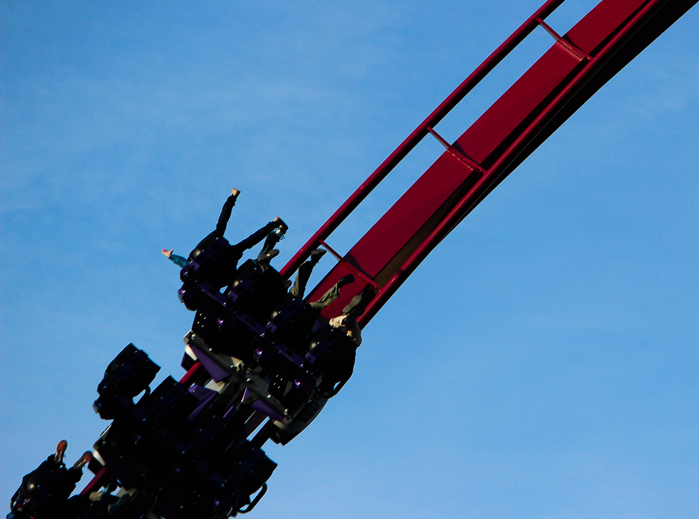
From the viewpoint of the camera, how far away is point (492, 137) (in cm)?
1331

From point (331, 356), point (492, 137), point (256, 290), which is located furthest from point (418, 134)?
point (331, 356)

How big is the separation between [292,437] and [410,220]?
3.82 metres

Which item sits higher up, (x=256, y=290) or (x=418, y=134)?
(x=418, y=134)

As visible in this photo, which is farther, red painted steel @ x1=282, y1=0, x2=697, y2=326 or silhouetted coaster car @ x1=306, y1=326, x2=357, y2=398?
red painted steel @ x1=282, y1=0, x2=697, y2=326

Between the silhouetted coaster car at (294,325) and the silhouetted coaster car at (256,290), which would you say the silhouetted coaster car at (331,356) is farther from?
the silhouetted coaster car at (256,290)

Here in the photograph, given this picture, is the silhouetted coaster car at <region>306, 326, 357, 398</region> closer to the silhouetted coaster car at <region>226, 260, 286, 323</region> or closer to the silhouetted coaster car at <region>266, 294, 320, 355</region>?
the silhouetted coaster car at <region>266, 294, 320, 355</region>

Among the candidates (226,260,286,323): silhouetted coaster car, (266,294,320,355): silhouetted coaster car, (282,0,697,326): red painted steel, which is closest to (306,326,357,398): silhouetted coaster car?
(266,294,320,355): silhouetted coaster car

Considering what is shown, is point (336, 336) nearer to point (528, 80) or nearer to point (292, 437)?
point (292, 437)

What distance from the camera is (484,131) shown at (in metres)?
13.4

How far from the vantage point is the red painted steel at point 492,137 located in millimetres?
12781

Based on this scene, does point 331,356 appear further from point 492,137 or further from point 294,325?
point 492,137

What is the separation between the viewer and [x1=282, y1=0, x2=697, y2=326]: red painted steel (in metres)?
12.8

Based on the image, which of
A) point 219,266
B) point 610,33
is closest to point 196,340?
point 219,266

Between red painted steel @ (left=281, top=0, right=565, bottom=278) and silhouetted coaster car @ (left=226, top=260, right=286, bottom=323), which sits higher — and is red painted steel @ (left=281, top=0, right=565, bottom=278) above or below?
above
